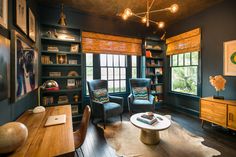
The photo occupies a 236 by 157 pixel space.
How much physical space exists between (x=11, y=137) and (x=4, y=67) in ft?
2.26

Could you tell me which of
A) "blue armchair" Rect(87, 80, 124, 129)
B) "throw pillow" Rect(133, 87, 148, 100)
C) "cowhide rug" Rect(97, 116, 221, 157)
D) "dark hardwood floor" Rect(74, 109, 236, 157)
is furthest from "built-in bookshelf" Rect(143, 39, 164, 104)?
"cowhide rug" Rect(97, 116, 221, 157)

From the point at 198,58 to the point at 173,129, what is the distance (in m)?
2.10

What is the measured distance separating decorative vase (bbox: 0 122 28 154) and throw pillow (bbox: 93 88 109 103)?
222cm

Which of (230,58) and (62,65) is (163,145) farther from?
(62,65)

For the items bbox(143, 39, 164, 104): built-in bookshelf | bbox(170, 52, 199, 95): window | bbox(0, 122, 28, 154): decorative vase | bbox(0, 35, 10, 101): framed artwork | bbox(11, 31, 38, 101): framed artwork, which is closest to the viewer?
bbox(0, 122, 28, 154): decorative vase

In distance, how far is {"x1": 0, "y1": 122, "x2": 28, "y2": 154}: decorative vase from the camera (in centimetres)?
86

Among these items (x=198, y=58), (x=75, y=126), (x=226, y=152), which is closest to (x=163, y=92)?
(x=198, y=58)

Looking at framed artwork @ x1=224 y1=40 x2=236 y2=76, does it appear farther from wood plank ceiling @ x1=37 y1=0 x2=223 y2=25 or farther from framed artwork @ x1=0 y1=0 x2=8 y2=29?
framed artwork @ x1=0 y1=0 x2=8 y2=29

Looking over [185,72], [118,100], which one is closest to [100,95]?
[118,100]

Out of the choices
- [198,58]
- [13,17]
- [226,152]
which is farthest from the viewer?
[198,58]

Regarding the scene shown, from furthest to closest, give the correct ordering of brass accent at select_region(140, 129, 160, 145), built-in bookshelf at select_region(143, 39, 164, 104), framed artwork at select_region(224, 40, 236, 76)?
built-in bookshelf at select_region(143, 39, 164, 104)
framed artwork at select_region(224, 40, 236, 76)
brass accent at select_region(140, 129, 160, 145)

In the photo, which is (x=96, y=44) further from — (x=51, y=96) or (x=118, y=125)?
(x=118, y=125)

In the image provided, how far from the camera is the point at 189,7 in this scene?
318 centimetres

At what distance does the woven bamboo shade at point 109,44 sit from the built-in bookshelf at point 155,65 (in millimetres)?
380
